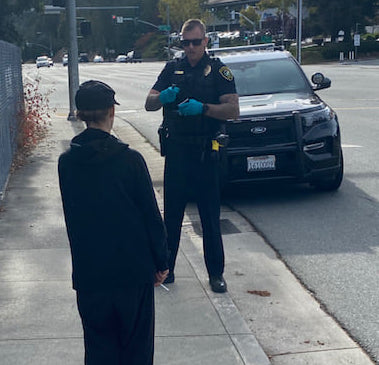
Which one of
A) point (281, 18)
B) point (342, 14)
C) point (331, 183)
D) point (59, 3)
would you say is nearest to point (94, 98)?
point (331, 183)

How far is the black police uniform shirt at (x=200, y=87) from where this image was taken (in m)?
5.95

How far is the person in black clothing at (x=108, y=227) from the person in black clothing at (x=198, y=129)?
2.32 meters

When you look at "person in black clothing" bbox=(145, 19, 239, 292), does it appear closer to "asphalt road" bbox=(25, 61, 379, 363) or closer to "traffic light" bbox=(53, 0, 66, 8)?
"asphalt road" bbox=(25, 61, 379, 363)

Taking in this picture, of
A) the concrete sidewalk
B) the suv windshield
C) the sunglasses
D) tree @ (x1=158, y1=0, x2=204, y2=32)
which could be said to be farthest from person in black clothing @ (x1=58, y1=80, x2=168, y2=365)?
tree @ (x1=158, y1=0, x2=204, y2=32)

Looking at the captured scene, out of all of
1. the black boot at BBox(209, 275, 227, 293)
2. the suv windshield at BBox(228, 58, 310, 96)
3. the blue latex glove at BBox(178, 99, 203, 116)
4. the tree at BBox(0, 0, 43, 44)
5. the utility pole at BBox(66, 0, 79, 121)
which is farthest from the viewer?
the tree at BBox(0, 0, 43, 44)

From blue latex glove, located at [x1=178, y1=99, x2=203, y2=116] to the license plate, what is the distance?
3.56 m

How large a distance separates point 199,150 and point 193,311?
1.24 m

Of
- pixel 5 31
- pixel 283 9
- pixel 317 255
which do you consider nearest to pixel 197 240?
pixel 317 255

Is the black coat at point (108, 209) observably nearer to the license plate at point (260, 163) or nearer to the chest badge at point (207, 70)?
the chest badge at point (207, 70)

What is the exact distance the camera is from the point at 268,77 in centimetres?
1099

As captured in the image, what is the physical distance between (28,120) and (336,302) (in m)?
10.6

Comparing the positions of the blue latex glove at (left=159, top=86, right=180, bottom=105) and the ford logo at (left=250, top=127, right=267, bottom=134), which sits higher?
the blue latex glove at (left=159, top=86, right=180, bottom=105)

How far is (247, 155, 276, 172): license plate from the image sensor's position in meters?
9.34

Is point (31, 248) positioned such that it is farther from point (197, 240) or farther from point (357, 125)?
point (357, 125)
